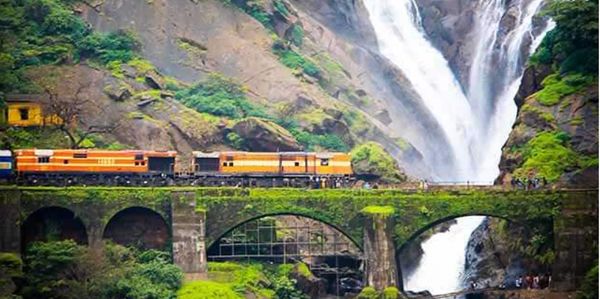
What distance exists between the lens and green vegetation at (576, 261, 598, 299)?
2234 inches

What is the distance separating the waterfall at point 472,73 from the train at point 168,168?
16.4m

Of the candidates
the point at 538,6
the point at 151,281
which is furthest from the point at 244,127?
the point at 538,6

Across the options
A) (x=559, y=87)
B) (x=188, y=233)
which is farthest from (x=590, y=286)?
(x=188, y=233)

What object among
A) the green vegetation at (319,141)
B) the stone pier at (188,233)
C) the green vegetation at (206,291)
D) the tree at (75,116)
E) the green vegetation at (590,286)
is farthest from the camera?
the green vegetation at (319,141)

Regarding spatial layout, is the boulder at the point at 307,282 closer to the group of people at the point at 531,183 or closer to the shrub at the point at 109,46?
the group of people at the point at 531,183

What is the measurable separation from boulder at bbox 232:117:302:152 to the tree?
5727 mm

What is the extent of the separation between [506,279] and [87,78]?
74.0 feet

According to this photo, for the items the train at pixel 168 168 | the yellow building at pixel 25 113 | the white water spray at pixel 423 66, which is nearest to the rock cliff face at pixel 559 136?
the train at pixel 168 168

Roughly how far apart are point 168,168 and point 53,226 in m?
5.78

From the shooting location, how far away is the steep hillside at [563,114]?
64.4m

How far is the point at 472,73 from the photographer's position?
87562 mm

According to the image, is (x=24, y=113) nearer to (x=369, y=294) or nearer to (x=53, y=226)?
(x=53, y=226)

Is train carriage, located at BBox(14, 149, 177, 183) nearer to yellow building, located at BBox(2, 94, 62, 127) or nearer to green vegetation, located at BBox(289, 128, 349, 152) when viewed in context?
yellow building, located at BBox(2, 94, 62, 127)

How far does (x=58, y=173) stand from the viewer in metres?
63.6
